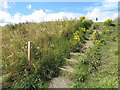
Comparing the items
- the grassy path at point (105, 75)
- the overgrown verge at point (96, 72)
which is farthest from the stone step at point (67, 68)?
the grassy path at point (105, 75)

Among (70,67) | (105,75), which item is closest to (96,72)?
(105,75)

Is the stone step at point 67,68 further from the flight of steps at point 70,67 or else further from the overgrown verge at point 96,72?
the overgrown verge at point 96,72

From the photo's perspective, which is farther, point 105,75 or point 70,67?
point 70,67

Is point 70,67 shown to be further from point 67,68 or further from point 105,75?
point 105,75

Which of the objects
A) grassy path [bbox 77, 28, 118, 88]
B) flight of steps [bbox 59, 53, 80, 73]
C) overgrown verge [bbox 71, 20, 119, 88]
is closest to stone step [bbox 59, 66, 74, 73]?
flight of steps [bbox 59, 53, 80, 73]

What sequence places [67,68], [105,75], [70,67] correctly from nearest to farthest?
1. [105,75]
2. [67,68]
3. [70,67]

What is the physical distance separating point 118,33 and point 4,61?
6.50m

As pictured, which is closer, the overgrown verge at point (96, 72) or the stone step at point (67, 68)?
the overgrown verge at point (96, 72)

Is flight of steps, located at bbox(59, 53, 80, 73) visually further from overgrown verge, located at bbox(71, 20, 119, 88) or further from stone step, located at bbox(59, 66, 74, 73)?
overgrown verge, located at bbox(71, 20, 119, 88)

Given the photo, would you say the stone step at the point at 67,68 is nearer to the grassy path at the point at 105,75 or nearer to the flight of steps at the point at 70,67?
the flight of steps at the point at 70,67

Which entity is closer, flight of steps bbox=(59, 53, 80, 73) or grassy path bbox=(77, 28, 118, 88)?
grassy path bbox=(77, 28, 118, 88)

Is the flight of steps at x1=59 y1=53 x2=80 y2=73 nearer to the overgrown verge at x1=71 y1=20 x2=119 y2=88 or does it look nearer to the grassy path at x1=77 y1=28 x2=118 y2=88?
the overgrown verge at x1=71 y1=20 x2=119 y2=88

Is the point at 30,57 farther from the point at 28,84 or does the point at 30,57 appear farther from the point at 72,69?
the point at 72,69

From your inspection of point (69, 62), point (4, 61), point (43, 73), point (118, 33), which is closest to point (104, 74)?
point (69, 62)
